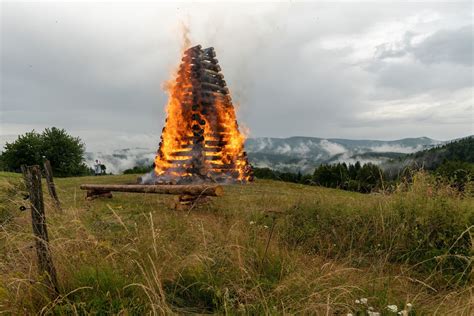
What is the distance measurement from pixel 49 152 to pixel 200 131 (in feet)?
81.2

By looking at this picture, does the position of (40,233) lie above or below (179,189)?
above

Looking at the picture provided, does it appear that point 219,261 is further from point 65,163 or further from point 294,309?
point 65,163

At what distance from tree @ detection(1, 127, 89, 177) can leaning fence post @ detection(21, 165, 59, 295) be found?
33810mm

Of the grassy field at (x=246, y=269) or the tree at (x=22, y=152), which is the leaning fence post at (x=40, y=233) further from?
the tree at (x=22, y=152)

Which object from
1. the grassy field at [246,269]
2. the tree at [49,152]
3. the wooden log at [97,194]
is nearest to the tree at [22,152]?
the tree at [49,152]

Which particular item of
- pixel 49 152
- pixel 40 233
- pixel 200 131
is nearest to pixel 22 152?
pixel 49 152

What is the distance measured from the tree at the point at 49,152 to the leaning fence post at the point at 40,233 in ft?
111

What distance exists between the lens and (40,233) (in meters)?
3.42

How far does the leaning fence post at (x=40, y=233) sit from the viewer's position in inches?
126

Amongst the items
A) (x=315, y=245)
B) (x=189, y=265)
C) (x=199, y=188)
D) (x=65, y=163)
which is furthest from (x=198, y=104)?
(x=65, y=163)

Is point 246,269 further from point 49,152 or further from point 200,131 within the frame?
point 49,152

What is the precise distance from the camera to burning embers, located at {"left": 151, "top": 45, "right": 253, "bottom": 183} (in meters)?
16.7

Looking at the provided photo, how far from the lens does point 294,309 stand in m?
3.06

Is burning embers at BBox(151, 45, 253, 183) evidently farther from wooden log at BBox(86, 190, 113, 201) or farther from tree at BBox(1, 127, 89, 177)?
tree at BBox(1, 127, 89, 177)
